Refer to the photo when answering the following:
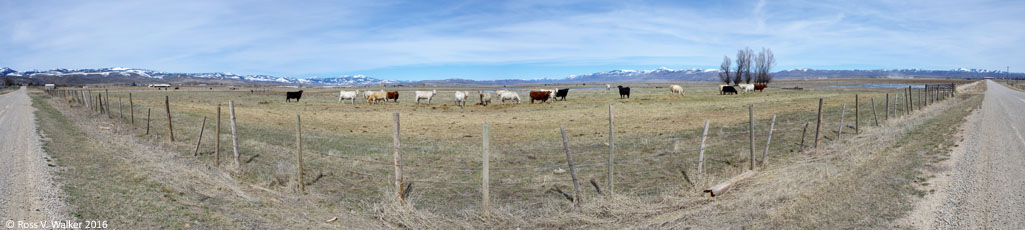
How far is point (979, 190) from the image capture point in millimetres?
8273

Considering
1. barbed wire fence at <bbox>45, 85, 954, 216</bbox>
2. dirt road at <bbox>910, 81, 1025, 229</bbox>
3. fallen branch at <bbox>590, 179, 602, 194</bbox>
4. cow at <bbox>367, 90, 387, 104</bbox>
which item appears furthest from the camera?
cow at <bbox>367, 90, 387, 104</bbox>

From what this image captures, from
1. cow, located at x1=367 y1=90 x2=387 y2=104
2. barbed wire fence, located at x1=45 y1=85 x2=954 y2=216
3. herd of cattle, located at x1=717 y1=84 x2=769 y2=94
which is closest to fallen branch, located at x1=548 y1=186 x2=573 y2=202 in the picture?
barbed wire fence, located at x1=45 y1=85 x2=954 y2=216

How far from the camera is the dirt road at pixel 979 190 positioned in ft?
22.2

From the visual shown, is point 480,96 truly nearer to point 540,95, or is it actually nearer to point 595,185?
point 540,95

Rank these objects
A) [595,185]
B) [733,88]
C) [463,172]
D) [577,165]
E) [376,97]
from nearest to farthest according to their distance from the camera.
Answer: [595,185] → [577,165] → [463,172] → [376,97] → [733,88]

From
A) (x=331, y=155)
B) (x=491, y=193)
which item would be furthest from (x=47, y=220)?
(x=331, y=155)

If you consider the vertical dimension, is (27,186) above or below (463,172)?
above

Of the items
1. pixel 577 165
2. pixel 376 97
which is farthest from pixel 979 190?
pixel 376 97

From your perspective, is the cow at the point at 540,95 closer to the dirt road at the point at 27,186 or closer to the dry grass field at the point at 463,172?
the dry grass field at the point at 463,172

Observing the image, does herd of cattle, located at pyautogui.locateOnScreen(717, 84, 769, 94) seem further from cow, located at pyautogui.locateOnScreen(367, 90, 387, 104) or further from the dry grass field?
cow, located at pyautogui.locateOnScreen(367, 90, 387, 104)

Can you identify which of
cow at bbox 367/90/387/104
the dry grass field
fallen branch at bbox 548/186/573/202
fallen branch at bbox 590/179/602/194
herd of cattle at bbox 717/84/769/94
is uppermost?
herd of cattle at bbox 717/84/769/94

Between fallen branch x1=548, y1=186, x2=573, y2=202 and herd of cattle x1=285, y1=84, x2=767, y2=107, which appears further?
herd of cattle x1=285, y1=84, x2=767, y2=107

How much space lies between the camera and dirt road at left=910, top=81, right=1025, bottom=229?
6777 millimetres

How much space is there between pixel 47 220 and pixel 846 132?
2154cm
